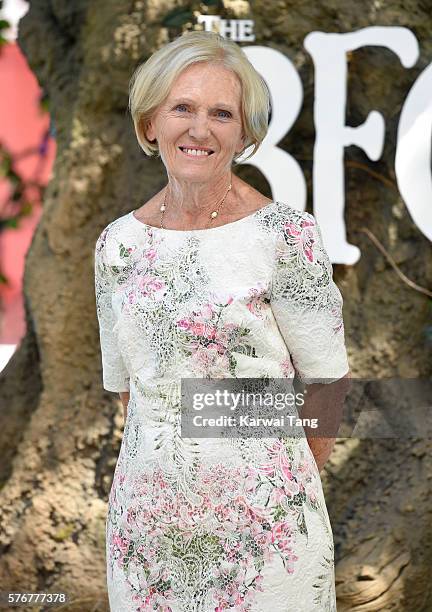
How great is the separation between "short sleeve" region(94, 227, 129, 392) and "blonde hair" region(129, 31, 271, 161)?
247 millimetres

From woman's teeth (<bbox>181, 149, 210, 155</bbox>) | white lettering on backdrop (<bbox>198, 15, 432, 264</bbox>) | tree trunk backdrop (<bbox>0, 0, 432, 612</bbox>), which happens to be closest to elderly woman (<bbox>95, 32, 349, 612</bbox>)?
woman's teeth (<bbox>181, 149, 210, 155</bbox>)

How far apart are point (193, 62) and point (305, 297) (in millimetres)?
403

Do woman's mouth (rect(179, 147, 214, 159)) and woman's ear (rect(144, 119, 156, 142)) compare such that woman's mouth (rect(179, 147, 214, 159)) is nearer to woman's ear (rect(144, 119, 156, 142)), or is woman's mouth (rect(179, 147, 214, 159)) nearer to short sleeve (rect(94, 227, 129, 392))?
woman's ear (rect(144, 119, 156, 142))

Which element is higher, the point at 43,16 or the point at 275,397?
the point at 43,16

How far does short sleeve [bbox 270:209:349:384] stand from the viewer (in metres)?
1.49

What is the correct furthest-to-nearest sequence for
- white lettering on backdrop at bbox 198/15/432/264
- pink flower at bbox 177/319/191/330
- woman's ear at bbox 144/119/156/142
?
white lettering on backdrop at bbox 198/15/432/264 < woman's ear at bbox 144/119/156/142 < pink flower at bbox 177/319/191/330

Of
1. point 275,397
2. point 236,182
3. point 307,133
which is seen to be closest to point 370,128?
point 307,133

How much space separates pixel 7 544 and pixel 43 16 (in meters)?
1.45

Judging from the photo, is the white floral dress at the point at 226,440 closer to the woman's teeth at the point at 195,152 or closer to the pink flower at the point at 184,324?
the pink flower at the point at 184,324

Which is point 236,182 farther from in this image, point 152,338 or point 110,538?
point 110,538

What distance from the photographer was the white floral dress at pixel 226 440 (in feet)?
4.90

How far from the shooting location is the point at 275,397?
154 centimetres

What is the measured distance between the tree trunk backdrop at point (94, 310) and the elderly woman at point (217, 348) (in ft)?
2.77

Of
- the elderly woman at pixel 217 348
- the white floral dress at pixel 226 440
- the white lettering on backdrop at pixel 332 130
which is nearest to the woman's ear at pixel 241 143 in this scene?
the elderly woman at pixel 217 348
